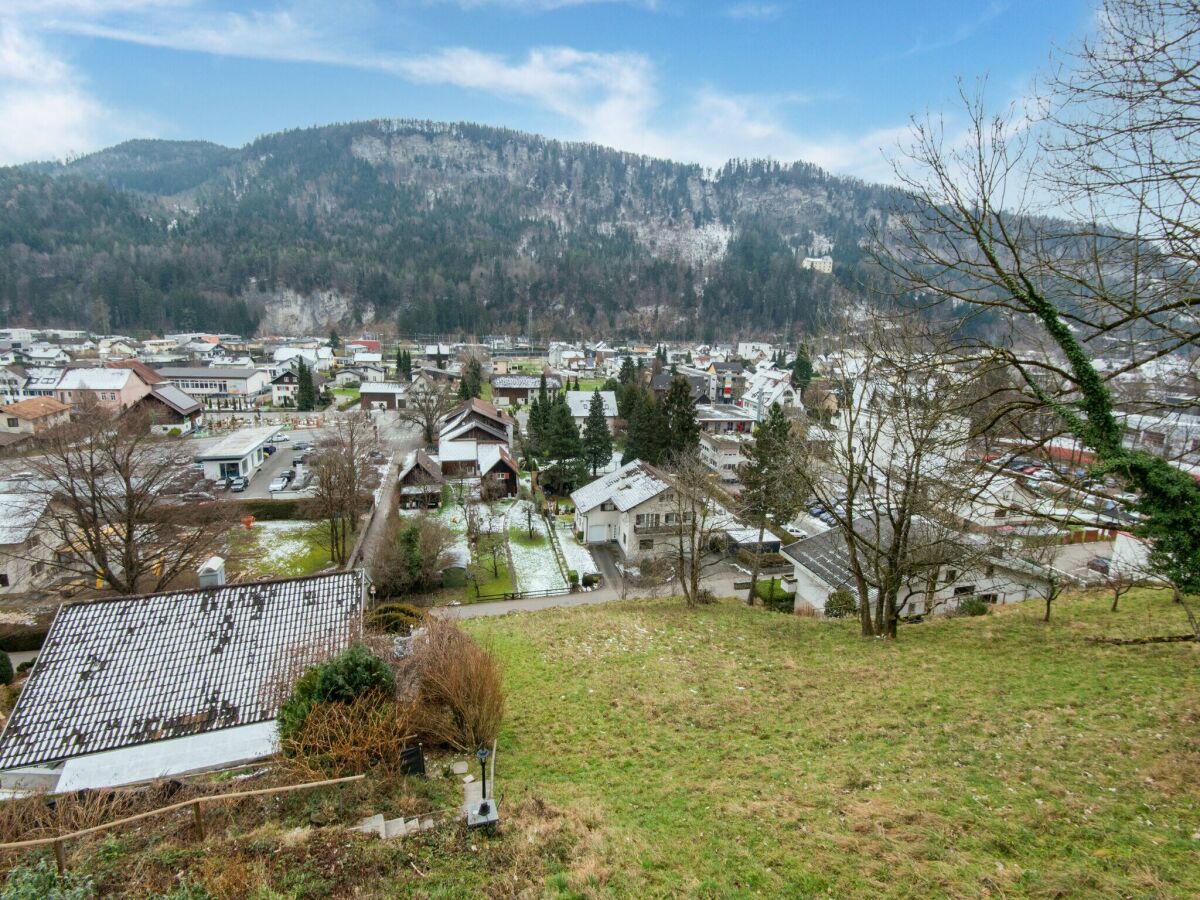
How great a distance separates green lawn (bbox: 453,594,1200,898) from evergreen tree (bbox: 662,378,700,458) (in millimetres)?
19988

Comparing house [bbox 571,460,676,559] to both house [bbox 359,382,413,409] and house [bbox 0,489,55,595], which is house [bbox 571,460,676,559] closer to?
house [bbox 0,489,55,595]

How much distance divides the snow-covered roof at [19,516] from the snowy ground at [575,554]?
18898 mm

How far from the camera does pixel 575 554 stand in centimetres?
2659

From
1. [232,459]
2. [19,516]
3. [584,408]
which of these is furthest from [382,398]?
[19,516]

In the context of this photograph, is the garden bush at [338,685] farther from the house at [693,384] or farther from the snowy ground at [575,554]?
the house at [693,384]

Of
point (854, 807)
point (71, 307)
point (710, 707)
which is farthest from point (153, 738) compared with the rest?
point (71, 307)

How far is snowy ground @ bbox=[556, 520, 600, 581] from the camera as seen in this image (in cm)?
2511

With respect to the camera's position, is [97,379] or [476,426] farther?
[97,379]

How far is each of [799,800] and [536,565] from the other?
1950 cm

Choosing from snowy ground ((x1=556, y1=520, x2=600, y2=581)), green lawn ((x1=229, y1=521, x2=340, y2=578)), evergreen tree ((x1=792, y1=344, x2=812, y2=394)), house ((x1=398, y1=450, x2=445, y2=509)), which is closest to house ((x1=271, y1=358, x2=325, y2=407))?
house ((x1=398, y1=450, x2=445, y2=509))

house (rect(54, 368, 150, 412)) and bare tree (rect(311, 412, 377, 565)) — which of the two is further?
house (rect(54, 368, 150, 412))

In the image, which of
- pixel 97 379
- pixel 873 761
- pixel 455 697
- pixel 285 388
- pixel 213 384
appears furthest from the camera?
pixel 285 388

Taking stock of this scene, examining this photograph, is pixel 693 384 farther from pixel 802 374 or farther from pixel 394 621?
pixel 394 621

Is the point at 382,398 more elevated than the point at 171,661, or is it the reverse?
the point at 382,398
